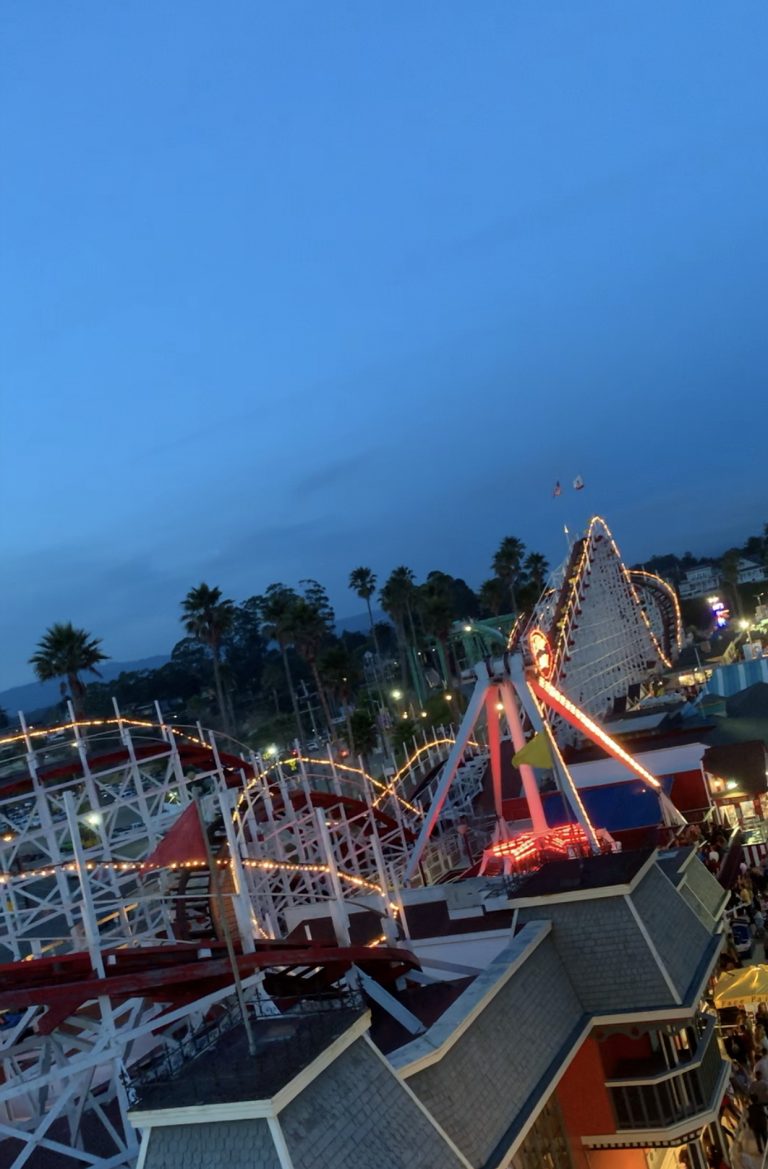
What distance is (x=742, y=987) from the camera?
14.6m

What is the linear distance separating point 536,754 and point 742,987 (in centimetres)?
601

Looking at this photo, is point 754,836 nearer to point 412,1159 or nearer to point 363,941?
point 363,941

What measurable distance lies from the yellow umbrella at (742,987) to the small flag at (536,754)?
17.4 ft

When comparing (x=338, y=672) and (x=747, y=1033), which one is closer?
(x=747, y=1033)

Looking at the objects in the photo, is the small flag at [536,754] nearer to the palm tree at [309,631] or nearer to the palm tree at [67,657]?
the palm tree at [67,657]

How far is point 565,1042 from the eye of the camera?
1011cm

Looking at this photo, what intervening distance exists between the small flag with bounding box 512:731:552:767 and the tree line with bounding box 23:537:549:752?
350 inches

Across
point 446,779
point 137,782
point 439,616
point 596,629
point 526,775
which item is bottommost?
point 526,775

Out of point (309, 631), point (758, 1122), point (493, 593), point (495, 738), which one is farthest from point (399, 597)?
point (758, 1122)

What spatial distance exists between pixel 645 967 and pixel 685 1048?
4.40 feet

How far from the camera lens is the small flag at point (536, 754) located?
754 inches

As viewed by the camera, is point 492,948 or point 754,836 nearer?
point 492,948

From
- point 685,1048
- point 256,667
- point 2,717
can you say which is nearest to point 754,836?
point 685,1048

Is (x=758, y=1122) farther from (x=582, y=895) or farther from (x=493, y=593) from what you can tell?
(x=493, y=593)
